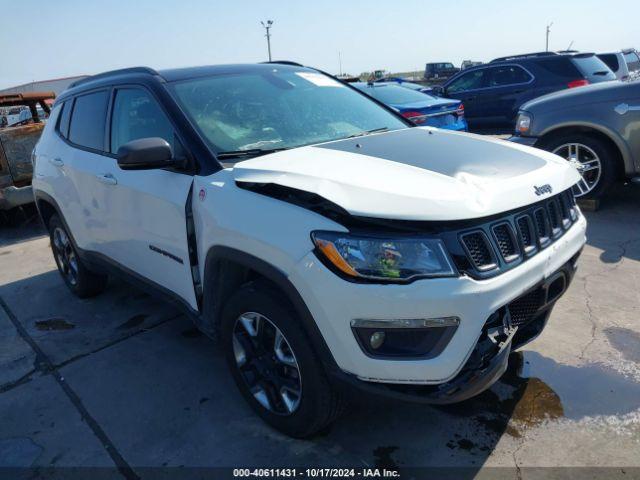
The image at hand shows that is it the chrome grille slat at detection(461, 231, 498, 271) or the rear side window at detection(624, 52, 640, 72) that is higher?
the rear side window at detection(624, 52, 640, 72)

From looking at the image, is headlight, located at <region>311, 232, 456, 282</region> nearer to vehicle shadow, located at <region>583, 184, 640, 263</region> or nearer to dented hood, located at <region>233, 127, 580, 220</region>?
dented hood, located at <region>233, 127, 580, 220</region>

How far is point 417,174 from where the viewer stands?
2.35 m

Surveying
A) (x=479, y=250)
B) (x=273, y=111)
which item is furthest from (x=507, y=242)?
(x=273, y=111)

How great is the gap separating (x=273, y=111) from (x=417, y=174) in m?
1.24

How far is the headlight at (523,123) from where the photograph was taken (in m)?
6.16

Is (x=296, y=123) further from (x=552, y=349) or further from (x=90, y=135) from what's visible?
(x=552, y=349)

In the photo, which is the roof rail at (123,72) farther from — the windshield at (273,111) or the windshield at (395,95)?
the windshield at (395,95)

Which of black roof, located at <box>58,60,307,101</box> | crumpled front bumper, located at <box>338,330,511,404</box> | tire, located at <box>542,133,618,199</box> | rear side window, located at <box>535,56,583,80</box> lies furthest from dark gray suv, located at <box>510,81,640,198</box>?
rear side window, located at <box>535,56,583,80</box>

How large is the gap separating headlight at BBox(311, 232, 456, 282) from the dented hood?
0.10m

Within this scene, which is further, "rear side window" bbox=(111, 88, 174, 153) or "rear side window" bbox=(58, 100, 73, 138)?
"rear side window" bbox=(58, 100, 73, 138)

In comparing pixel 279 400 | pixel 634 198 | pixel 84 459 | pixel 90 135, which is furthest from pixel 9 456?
pixel 634 198

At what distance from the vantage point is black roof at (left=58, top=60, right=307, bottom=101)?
3207 millimetres

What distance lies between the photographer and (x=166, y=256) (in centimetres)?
310

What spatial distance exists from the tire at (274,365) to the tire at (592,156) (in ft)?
14.6
